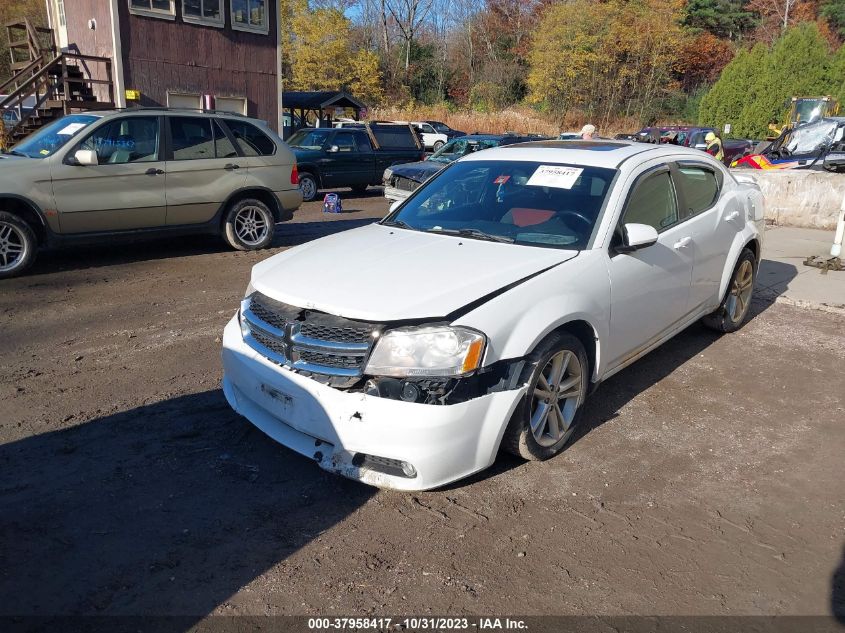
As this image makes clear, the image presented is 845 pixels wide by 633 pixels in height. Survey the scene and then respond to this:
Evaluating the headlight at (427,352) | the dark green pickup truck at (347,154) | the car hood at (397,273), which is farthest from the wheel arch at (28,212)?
the dark green pickup truck at (347,154)

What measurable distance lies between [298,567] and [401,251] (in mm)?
1963

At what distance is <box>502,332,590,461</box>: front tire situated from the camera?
3.66 meters

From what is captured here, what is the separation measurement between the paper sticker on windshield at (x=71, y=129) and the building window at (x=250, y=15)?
14194 millimetres

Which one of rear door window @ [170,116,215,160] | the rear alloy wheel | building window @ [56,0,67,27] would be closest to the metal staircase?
building window @ [56,0,67,27]

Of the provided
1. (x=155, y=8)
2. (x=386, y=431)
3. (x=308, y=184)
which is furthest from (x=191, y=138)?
(x=155, y=8)

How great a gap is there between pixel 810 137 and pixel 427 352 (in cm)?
1901

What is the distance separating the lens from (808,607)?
2896 mm

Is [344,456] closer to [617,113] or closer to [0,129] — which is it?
[0,129]

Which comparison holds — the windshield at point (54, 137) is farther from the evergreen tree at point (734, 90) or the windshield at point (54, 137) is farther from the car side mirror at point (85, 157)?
the evergreen tree at point (734, 90)

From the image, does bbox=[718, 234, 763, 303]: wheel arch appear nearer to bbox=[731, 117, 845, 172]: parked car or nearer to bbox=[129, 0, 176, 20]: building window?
bbox=[731, 117, 845, 172]: parked car

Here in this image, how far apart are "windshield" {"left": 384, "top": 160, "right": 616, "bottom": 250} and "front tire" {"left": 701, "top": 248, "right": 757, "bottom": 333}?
91.3 inches

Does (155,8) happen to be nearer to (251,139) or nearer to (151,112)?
(251,139)

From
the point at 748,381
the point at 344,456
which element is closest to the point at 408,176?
the point at 748,381

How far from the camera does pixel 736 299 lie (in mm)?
6434
